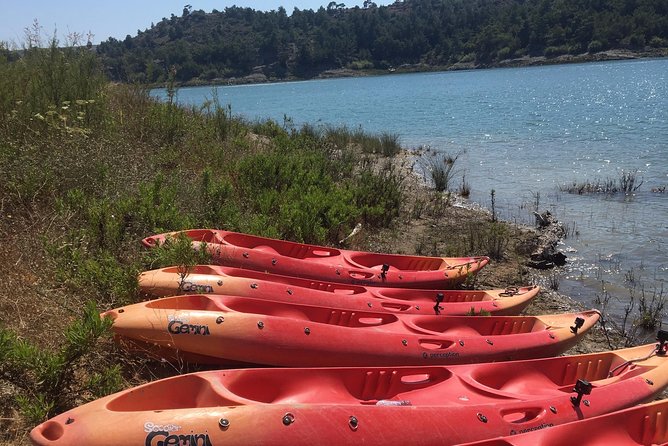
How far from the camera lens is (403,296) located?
528 centimetres

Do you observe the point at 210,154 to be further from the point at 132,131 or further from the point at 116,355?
the point at 116,355

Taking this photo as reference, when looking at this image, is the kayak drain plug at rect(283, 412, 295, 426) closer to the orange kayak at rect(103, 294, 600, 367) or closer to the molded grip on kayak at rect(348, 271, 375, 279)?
the orange kayak at rect(103, 294, 600, 367)

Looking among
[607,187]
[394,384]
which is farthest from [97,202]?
[607,187]

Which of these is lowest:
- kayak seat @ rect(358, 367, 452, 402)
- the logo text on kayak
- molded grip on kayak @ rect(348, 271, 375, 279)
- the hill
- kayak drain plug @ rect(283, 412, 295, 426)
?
kayak seat @ rect(358, 367, 452, 402)

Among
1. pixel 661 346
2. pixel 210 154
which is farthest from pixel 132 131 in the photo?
pixel 661 346

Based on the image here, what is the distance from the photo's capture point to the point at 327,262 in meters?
5.84

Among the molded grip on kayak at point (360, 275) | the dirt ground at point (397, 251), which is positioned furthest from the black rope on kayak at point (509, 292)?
the molded grip on kayak at point (360, 275)

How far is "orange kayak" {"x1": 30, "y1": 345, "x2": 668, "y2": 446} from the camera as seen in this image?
2.57 metres

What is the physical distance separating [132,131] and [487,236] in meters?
5.25

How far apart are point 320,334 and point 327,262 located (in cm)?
198

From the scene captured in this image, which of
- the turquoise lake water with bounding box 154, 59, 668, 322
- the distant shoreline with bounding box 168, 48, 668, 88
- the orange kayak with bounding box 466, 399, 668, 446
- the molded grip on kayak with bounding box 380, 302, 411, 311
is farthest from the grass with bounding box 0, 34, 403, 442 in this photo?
the distant shoreline with bounding box 168, 48, 668, 88

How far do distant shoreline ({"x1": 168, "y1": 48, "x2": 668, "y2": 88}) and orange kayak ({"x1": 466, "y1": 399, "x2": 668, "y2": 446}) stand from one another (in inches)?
2581

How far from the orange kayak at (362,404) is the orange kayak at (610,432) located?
50mm

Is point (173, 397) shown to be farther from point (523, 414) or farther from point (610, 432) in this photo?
point (610, 432)
